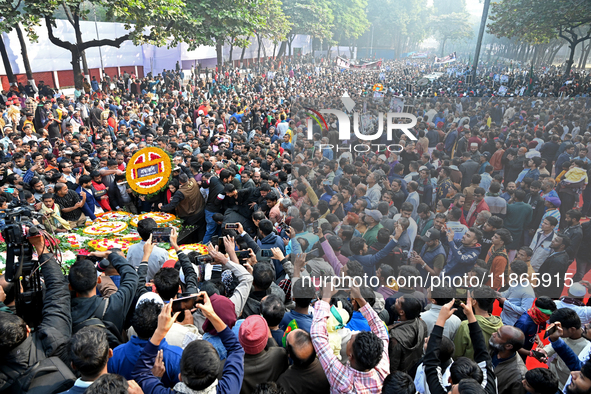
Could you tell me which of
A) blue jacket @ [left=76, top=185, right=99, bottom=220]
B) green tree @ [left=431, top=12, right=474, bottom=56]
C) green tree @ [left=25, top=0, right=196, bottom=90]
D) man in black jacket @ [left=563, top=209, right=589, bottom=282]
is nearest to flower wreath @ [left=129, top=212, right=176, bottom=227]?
blue jacket @ [left=76, top=185, right=99, bottom=220]

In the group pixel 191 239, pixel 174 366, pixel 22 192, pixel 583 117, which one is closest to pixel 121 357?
pixel 174 366

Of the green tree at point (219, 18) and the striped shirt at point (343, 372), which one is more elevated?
the green tree at point (219, 18)

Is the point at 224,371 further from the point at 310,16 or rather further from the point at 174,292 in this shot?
the point at 310,16

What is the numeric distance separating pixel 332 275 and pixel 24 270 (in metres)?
2.15

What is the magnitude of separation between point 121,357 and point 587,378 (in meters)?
2.58

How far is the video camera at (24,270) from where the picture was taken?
2.52 meters

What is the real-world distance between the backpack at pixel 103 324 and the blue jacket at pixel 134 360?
335 mm

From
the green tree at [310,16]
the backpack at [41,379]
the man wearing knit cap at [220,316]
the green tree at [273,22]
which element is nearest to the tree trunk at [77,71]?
the green tree at [273,22]

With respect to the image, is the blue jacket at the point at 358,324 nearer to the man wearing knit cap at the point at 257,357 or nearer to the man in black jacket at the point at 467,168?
the man wearing knit cap at the point at 257,357

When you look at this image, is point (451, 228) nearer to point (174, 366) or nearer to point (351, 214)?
point (351, 214)

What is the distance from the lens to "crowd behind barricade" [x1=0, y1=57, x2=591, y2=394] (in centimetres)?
222

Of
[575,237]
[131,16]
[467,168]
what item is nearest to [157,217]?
[467,168]

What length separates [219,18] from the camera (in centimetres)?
1819

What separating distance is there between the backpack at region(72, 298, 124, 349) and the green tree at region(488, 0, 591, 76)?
20.3 meters
